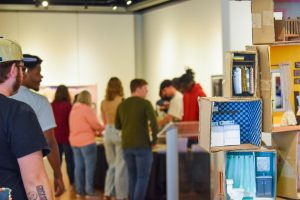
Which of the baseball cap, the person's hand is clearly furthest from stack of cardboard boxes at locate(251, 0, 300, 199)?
the person's hand

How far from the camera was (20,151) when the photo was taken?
8.39ft

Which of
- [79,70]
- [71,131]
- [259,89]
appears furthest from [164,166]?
[79,70]

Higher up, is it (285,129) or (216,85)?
(216,85)

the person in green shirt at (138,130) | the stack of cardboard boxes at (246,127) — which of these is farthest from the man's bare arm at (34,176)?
the person in green shirt at (138,130)

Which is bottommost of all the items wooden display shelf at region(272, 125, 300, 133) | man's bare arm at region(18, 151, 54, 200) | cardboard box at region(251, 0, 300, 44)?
man's bare arm at region(18, 151, 54, 200)

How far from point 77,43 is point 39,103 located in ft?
26.5

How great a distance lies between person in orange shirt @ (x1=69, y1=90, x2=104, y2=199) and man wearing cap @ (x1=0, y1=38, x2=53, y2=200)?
568cm

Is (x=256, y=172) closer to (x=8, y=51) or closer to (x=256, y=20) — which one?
(x=256, y=20)

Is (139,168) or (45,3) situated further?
(45,3)

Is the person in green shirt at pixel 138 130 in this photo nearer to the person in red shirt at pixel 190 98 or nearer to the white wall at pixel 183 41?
the person in red shirt at pixel 190 98

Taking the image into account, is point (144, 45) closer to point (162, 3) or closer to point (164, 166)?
point (162, 3)

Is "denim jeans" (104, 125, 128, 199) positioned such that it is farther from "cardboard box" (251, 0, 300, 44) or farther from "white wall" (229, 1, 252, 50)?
"cardboard box" (251, 0, 300, 44)

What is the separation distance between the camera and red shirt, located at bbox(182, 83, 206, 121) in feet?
26.0

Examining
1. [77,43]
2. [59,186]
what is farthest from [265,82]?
[77,43]
